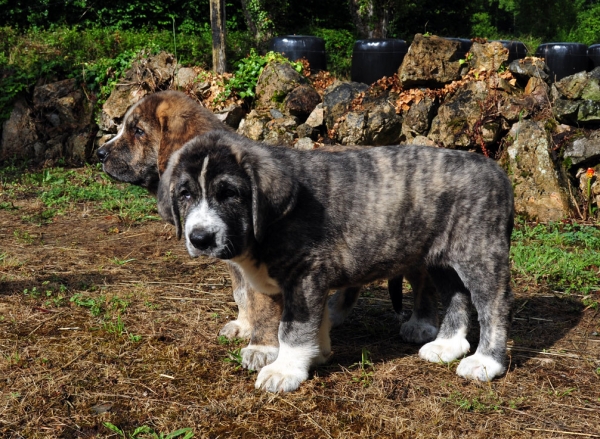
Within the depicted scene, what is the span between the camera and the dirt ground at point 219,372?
4.12 meters

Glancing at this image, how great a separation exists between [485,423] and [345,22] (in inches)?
784

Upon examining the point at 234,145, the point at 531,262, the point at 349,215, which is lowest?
the point at 531,262

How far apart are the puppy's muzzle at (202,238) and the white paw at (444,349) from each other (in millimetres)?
1870

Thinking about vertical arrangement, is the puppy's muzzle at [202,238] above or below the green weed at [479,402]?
above

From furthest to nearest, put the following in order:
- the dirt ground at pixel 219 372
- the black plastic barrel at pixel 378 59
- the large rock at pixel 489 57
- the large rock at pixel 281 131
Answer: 1. the black plastic barrel at pixel 378 59
2. the large rock at pixel 281 131
3. the large rock at pixel 489 57
4. the dirt ground at pixel 219 372

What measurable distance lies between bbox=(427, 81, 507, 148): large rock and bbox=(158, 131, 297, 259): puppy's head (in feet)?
20.7

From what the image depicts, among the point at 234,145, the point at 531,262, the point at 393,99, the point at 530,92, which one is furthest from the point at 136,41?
the point at 234,145

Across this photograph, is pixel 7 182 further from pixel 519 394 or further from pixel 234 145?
pixel 519 394

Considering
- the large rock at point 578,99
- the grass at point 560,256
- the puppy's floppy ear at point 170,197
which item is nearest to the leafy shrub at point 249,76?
the large rock at point 578,99

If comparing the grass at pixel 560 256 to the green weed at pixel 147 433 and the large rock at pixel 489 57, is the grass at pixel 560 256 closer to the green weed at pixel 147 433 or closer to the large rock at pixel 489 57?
the large rock at pixel 489 57

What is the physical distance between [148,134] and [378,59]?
663 centimetres

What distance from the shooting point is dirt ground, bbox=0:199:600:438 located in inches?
162

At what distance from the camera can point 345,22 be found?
22.7 metres

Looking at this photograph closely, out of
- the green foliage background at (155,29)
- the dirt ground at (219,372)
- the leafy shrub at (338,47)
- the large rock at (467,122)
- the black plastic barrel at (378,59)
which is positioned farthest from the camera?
the leafy shrub at (338,47)
